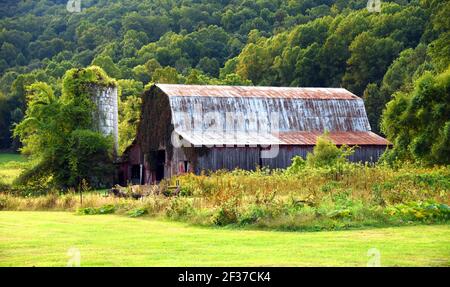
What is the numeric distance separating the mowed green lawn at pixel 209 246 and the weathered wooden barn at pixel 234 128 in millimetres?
26329

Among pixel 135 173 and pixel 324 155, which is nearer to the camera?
pixel 324 155

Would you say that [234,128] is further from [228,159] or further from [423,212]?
[423,212]

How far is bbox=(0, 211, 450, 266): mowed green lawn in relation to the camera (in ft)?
41.7

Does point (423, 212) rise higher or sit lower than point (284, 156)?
higher

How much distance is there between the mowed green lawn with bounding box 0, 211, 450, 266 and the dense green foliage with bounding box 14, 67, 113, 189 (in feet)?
99.2

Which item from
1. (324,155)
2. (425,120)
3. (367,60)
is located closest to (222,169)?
(324,155)

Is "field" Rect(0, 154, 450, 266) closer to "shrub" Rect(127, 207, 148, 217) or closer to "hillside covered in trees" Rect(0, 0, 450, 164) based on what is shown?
"shrub" Rect(127, 207, 148, 217)

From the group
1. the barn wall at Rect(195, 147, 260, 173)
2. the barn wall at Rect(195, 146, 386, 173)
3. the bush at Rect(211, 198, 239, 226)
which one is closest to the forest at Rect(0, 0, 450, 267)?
the bush at Rect(211, 198, 239, 226)

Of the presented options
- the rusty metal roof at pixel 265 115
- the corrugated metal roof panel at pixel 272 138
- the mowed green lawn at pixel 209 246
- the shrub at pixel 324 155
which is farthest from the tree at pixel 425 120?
the mowed green lawn at pixel 209 246

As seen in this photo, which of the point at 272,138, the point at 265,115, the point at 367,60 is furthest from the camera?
the point at 367,60

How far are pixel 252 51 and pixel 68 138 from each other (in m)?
45.8

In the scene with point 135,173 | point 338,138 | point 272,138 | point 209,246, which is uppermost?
point 272,138

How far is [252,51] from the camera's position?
94500mm

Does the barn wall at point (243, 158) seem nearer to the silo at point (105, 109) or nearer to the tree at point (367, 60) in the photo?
the silo at point (105, 109)
